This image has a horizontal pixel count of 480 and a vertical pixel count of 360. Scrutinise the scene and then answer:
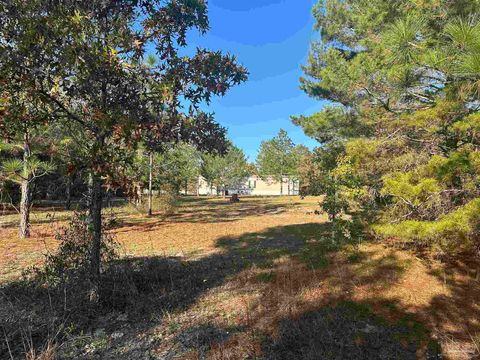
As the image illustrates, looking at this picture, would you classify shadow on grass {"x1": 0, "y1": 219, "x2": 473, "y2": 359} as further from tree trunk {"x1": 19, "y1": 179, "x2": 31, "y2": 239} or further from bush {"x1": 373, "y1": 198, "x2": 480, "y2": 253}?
tree trunk {"x1": 19, "y1": 179, "x2": 31, "y2": 239}

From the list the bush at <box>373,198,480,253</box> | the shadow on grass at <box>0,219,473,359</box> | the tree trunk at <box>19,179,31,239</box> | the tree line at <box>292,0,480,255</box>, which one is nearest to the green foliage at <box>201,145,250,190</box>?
the tree trunk at <box>19,179,31,239</box>

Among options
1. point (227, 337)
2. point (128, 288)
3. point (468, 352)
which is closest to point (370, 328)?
point (468, 352)

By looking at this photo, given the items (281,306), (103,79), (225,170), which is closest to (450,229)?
(281,306)

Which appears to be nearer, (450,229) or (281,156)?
(450,229)

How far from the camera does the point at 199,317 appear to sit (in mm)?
4449

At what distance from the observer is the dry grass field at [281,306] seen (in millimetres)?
3607

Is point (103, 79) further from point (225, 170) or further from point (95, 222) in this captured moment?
point (225, 170)

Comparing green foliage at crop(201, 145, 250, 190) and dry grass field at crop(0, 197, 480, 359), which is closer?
dry grass field at crop(0, 197, 480, 359)

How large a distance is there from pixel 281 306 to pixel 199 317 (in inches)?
49.6

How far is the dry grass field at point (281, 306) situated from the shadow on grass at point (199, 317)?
20 mm

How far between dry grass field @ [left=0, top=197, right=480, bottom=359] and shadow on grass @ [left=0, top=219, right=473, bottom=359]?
0.07ft

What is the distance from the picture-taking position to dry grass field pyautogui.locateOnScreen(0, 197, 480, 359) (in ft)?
11.8

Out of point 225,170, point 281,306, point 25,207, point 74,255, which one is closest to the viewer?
point 281,306

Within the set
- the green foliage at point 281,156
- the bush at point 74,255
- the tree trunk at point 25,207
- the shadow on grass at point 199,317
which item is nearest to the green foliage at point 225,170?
the green foliage at point 281,156
